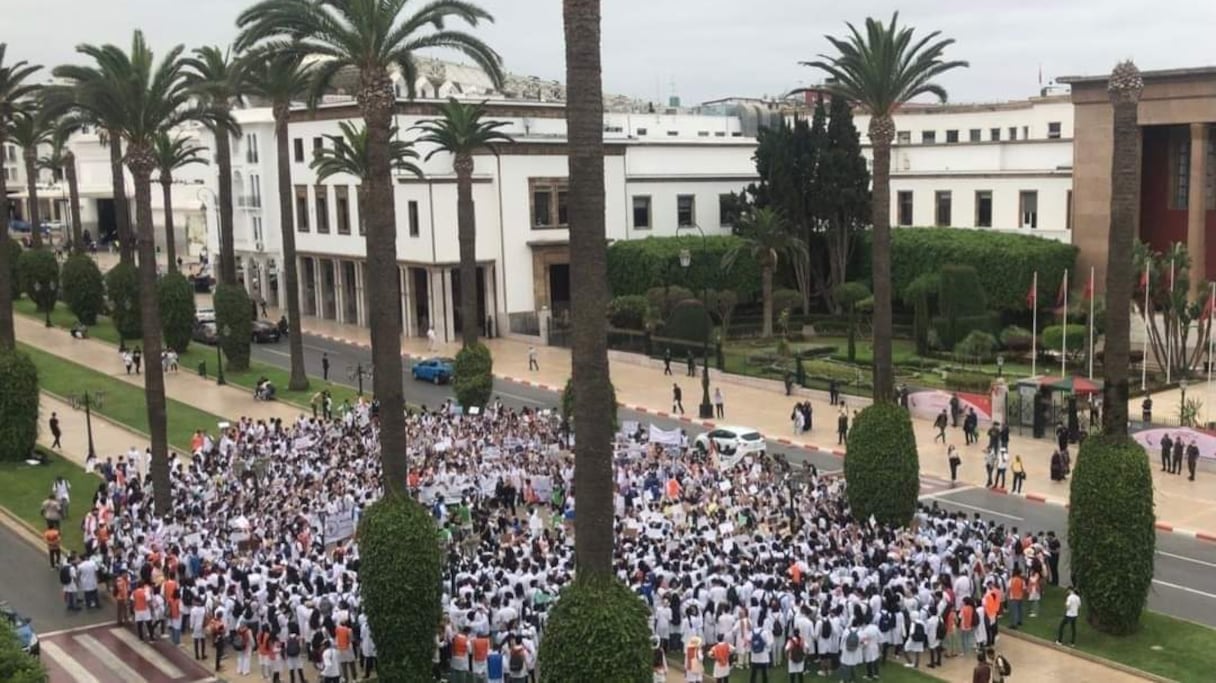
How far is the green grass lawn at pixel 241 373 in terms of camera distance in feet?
166

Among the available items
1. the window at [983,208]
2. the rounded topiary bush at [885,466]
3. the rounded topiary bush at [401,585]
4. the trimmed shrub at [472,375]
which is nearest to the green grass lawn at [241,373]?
the trimmed shrub at [472,375]

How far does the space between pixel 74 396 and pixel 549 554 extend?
30072mm

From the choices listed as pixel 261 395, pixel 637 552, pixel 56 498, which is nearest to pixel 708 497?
pixel 637 552

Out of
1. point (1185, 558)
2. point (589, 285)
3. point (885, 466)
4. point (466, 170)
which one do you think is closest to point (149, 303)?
point (466, 170)

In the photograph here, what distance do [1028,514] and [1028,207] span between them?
33.2 metres

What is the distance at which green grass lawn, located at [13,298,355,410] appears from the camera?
50656 mm

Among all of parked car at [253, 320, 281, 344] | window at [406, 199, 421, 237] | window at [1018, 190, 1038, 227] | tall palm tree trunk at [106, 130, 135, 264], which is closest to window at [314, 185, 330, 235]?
window at [406, 199, 421, 237]

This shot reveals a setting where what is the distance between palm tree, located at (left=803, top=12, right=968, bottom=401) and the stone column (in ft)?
→ 96.6

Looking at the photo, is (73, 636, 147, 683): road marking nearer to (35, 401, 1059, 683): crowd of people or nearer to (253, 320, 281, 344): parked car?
(35, 401, 1059, 683): crowd of people

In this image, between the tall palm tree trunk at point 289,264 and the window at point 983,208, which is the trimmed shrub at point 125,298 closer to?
the tall palm tree trunk at point 289,264

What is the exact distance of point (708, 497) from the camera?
1228 inches

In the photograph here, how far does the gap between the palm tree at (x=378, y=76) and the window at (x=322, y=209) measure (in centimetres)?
4687

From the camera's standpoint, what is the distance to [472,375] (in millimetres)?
43062

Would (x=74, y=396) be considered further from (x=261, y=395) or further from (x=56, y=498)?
(x=56, y=498)
